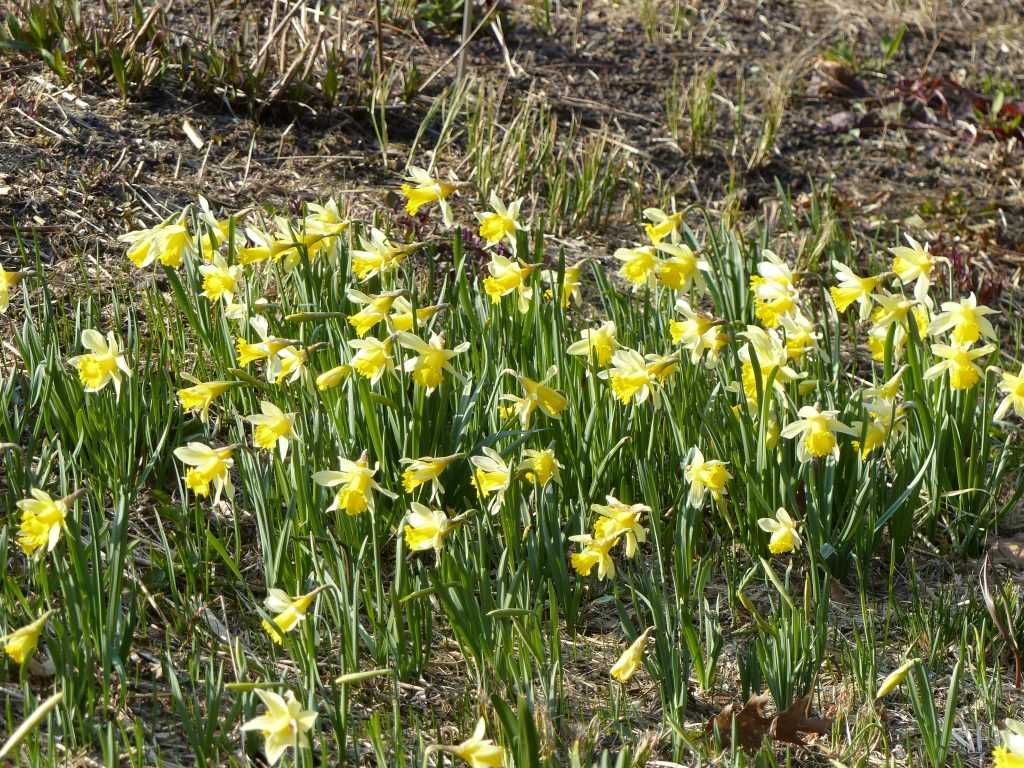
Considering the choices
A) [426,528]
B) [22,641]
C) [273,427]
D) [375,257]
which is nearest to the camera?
[22,641]

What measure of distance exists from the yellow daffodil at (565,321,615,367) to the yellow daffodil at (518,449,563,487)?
1.25 feet

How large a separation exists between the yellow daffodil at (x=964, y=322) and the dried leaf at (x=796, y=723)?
97 centimetres

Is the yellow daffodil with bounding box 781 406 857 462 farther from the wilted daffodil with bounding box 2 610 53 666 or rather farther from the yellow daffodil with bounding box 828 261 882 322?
the wilted daffodil with bounding box 2 610 53 666

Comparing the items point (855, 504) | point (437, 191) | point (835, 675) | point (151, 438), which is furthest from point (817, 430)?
point (151, 438)

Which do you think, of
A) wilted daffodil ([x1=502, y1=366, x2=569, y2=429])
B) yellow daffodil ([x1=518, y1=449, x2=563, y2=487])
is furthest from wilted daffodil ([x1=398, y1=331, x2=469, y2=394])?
yellow daffodil ([x1=518, y1=449, x2=563, y2=487])

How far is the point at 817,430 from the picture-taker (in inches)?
104

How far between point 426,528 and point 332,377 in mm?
437

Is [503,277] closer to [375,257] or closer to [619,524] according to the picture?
[375,257]

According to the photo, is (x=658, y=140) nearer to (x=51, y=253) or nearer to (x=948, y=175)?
(x=948, y=175)

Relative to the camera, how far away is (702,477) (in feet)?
8.54

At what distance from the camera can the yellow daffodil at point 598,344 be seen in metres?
2.85

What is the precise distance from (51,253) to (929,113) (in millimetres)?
4153

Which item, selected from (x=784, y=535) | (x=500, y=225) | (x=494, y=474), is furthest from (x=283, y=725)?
(x=500, y=225)

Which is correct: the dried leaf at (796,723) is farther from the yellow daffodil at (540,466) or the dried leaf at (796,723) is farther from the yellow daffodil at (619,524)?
Result: the yellow daffodil at (540,466)
